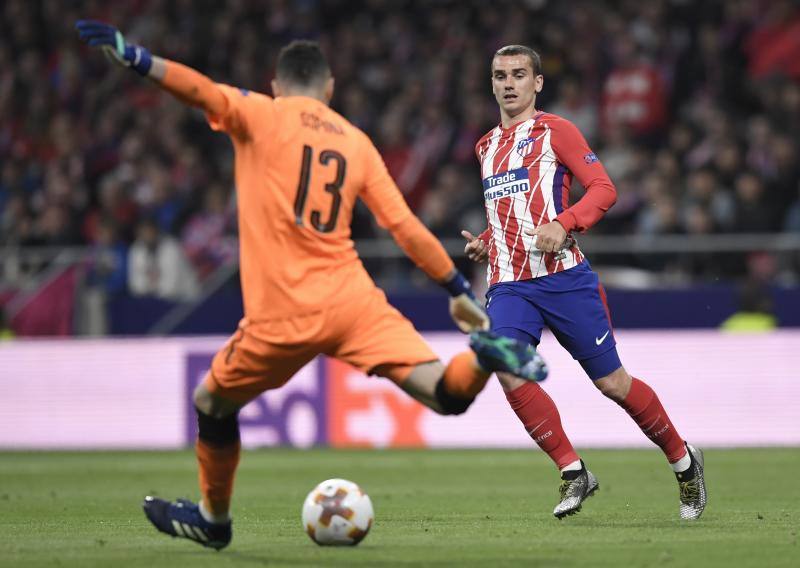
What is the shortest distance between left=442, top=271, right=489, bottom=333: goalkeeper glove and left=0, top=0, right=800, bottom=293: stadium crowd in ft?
29.9

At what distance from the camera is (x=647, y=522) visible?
7398mm

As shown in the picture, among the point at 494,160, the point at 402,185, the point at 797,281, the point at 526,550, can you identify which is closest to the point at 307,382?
the point at 402,185

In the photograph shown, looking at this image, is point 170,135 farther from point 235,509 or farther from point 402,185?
point 235,509

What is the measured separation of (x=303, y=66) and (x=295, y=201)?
0.56m

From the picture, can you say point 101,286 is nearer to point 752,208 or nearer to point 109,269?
point 109,269

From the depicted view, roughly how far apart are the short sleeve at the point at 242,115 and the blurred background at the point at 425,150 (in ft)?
30.2

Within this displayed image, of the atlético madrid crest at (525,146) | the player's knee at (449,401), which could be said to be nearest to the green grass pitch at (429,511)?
the player's knee at (449,401)

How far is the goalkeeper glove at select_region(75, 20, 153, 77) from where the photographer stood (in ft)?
17.7

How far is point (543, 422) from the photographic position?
24.8ft

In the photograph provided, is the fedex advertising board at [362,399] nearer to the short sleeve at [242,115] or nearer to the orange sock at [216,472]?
the orange sock at [216,472]

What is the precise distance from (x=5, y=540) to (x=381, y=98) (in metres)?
12.4

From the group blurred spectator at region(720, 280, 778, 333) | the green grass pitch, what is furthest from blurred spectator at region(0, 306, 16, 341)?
blurred spectator at region(720, 280, 778, 333)

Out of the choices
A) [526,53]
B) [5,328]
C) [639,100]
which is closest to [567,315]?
[526,53]

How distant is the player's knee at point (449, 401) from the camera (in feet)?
18.8
